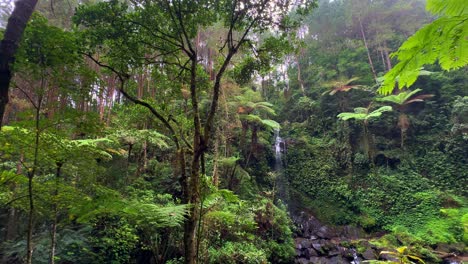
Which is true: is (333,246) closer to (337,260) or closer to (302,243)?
(337,260)

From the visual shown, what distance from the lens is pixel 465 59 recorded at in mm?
1376

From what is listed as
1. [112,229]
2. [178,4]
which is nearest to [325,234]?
[112,229]

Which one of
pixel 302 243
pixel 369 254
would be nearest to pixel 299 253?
Answer: pixel 302 243

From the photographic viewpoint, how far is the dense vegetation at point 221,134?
321cm

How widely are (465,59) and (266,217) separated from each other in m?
7.72

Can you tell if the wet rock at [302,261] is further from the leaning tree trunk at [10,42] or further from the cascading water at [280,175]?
the leaning tree trunk at [10,42]

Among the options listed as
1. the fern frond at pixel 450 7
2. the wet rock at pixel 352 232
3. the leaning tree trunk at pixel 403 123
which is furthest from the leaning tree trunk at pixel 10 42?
the leaning tree trunk at pixel 403 123

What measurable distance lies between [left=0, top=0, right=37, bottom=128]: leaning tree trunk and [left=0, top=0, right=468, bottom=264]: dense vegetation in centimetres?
33

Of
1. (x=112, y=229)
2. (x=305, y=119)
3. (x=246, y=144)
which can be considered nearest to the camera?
(x=112, y=229)

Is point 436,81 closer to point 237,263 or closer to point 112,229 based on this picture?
point 237,263

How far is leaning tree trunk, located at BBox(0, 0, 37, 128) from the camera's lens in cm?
200

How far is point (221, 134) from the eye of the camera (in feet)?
31.9

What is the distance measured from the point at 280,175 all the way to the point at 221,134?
591 cm

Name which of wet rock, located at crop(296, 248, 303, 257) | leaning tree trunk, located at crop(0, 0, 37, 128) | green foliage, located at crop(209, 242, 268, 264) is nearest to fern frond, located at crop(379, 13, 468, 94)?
leaning tree trunk, located at crop(0, 0, 37, 128)
